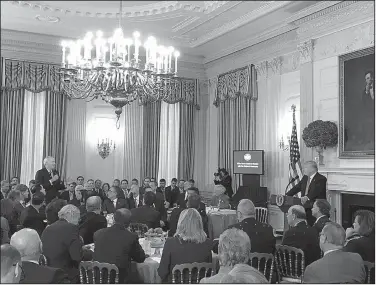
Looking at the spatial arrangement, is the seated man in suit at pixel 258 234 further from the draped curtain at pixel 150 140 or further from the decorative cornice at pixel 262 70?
the draped curtain at pixel 150 140

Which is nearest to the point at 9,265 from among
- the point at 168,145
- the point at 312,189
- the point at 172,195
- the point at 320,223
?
the point at 320,223

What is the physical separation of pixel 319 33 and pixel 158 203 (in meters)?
4.32

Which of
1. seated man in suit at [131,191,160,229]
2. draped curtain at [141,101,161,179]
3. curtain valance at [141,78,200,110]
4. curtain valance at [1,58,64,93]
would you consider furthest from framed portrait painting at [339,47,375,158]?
curtain valance at [1,58,64,93]

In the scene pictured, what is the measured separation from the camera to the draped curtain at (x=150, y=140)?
38.1 ft

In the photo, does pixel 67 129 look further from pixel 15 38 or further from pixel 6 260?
pixel 6 260

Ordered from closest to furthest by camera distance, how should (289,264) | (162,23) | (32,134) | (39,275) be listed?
(39,275), (289,264), (162,23), (32,134)

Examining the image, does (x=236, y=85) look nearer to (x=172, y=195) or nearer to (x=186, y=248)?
(x=172, y=195)

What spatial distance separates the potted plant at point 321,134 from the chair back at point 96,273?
490 cm

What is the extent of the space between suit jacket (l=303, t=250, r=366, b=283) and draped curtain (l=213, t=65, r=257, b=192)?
7.16 metres

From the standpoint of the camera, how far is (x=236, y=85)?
10.9m

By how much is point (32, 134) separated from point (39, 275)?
7968 mm

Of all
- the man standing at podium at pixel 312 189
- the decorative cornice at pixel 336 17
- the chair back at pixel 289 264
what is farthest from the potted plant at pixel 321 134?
the chair back at pixel 289 264

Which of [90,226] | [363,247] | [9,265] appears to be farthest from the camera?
[90,226]

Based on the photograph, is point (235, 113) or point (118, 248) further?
point (235, 113)
